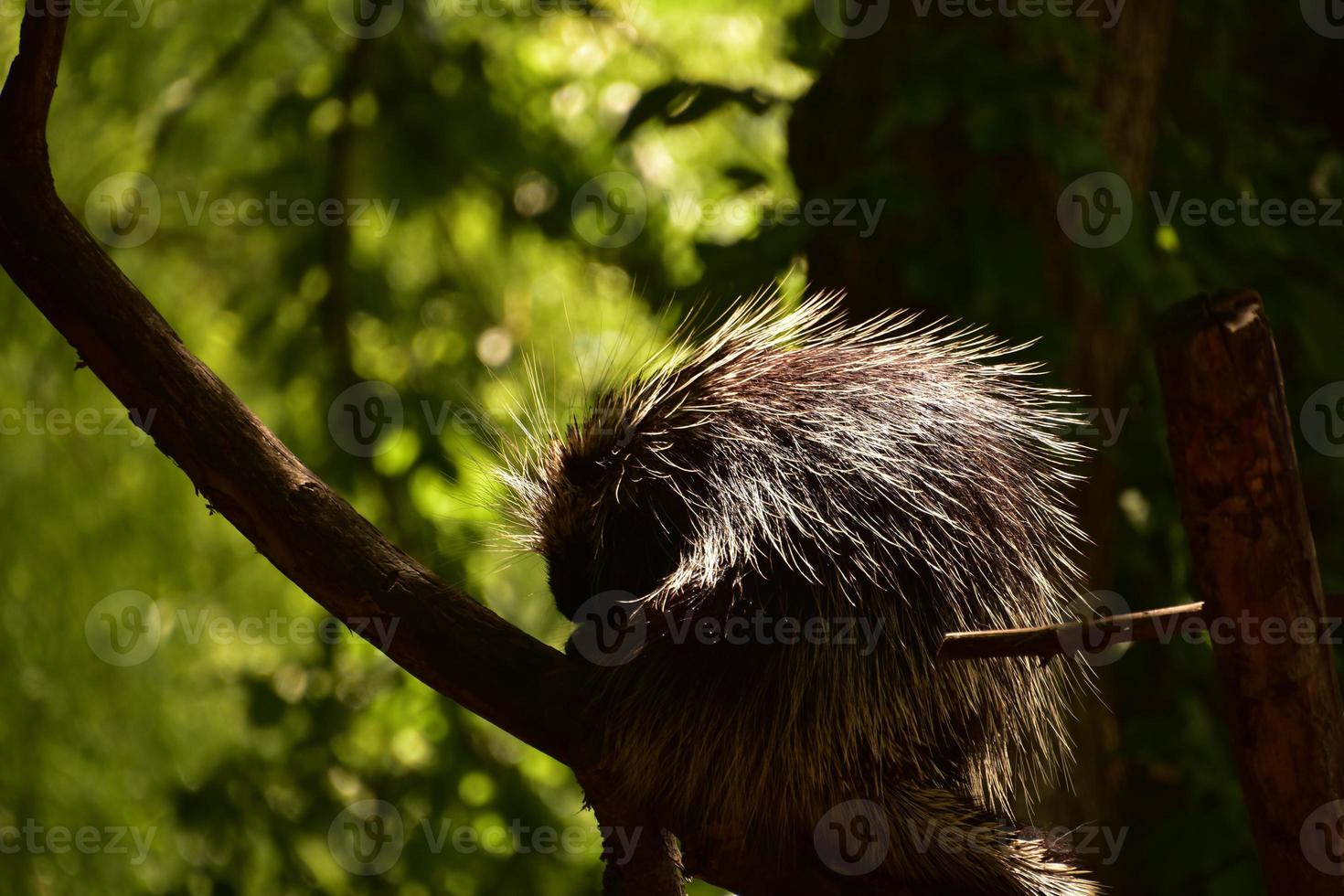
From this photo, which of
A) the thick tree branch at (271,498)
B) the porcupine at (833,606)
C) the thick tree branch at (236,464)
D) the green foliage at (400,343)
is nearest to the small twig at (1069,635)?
the porcupine at (833,606)

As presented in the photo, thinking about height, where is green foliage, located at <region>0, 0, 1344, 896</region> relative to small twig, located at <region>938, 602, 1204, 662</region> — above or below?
above

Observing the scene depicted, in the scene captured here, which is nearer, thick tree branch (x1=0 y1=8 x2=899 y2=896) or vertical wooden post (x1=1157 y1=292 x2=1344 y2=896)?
vertical wooden post (x1=1157 y1=292 x2=1344 y2=896)

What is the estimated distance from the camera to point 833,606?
171 cm

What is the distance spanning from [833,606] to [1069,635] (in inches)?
16.7

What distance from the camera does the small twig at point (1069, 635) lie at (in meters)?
1.33

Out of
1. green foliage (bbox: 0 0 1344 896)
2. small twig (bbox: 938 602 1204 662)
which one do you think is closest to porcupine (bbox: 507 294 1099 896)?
small twig (bbox: 938 602 1204 662)

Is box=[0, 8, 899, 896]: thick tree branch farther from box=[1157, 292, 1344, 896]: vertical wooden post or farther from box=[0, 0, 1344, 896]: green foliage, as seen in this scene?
box=[0, 0, 1344, 896]: green foliage

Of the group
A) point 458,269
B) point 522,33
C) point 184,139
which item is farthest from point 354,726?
point 522,33

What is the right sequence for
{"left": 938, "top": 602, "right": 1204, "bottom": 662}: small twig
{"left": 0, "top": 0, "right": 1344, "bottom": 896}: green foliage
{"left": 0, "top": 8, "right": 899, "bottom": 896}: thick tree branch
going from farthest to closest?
{"left": 0, "top": 0, "right": 1344, "bottom": 896}: green foliage → {"left": 0, "top": 8, "right": 899, "bottom": 896}: thick tree branch → {"left": 938, "top": 602, "right": 1204, "bottom": 662}: small twig

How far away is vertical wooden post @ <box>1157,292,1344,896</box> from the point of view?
1362 mm

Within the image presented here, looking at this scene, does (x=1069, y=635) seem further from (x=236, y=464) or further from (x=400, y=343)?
(x=400, y=343)

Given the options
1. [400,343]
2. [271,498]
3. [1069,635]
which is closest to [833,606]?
[1069,635]

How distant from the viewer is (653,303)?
11.6ft

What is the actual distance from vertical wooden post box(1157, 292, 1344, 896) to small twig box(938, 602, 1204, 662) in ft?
0.23
